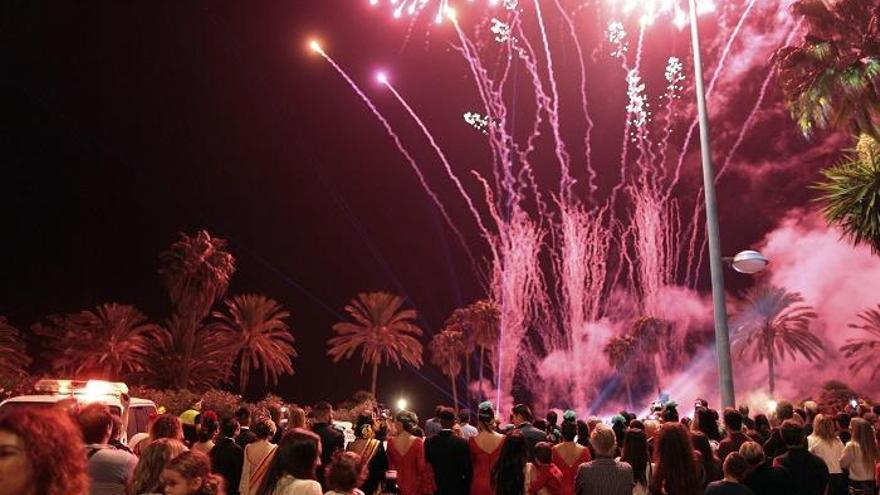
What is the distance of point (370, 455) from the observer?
916 centimetres

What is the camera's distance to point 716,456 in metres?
8.05

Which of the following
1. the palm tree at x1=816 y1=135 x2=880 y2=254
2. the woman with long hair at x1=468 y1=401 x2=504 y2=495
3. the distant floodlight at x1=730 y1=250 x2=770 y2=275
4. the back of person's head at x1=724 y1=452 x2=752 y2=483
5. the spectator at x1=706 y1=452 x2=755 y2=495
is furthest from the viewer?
the palm tree at x1=816 y1=135 x2=880 y2=254

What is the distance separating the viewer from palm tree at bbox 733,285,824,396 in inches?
2534

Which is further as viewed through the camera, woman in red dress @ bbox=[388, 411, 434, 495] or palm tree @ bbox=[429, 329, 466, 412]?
palm tree @ bbox=[429, 329, 466, 412]

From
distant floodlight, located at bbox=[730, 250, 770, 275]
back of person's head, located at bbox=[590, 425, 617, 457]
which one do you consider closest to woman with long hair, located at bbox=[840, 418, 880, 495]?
distant floodlight, located at bbox=[730, 250, 770, 275]

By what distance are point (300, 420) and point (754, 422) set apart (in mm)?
7109

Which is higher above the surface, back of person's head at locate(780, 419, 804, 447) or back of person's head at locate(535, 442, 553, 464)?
back of person's head at locate(780, 419, 804, 447)

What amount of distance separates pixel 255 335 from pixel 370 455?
157ft

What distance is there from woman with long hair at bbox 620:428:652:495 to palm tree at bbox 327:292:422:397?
54.1 metres

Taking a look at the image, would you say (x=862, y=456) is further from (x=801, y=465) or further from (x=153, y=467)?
(x=153, y=467)

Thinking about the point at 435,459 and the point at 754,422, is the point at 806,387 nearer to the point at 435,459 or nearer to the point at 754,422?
the point at 754,422

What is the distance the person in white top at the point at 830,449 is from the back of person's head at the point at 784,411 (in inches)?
14.2

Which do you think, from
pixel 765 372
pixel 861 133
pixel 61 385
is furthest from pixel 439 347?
pixel 61 385

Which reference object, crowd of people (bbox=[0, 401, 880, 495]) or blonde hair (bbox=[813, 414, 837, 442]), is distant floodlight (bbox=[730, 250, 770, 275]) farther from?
blonde hair (bbox=[813, 414, 837, 442])
